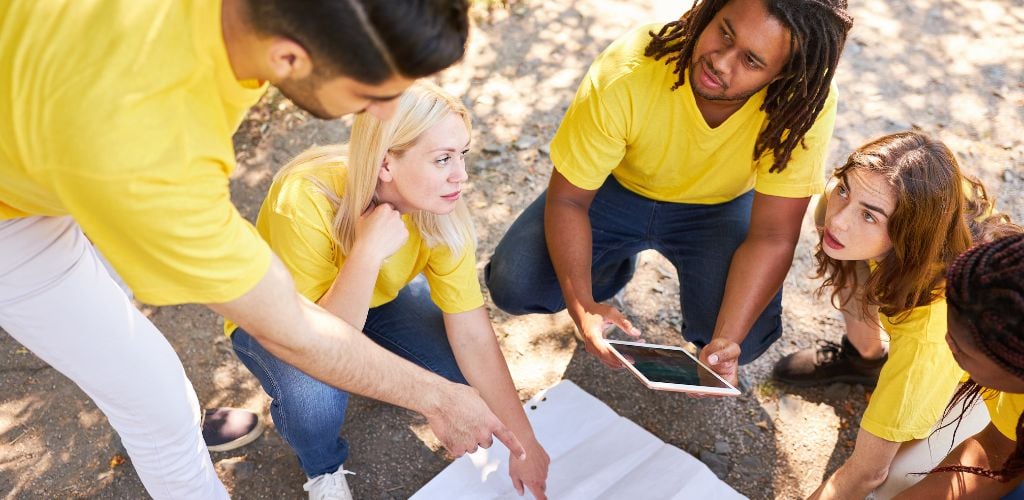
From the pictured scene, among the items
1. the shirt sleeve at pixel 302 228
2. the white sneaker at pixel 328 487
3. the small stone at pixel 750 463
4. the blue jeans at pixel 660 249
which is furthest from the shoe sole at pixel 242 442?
the small stone at pixel 750 463

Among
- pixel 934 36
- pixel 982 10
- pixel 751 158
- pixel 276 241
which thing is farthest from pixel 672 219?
pixel 982 10

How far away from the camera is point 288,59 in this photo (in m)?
1.28

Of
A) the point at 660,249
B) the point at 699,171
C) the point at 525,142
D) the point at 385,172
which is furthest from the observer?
the point at 525,142

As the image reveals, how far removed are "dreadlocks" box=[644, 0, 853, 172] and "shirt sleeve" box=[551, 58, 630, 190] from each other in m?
0.18

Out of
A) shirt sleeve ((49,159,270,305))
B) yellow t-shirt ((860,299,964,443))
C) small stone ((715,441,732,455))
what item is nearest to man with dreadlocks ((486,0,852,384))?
small stone ((715,441,732,455))

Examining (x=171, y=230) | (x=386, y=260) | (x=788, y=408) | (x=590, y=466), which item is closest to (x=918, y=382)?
(x=788, y=408)

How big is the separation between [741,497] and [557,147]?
124 cm

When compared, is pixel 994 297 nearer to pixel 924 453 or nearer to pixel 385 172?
pixel 924 453

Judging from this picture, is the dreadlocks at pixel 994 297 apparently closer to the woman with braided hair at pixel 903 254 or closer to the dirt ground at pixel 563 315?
the woman with braided hair at pixel 903 254

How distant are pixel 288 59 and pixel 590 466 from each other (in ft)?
5.84

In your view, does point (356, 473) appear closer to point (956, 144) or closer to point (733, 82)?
point (733, 82)

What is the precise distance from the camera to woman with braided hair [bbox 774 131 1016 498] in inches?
87.6

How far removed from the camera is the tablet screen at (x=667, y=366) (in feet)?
7.45

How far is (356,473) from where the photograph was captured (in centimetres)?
264
